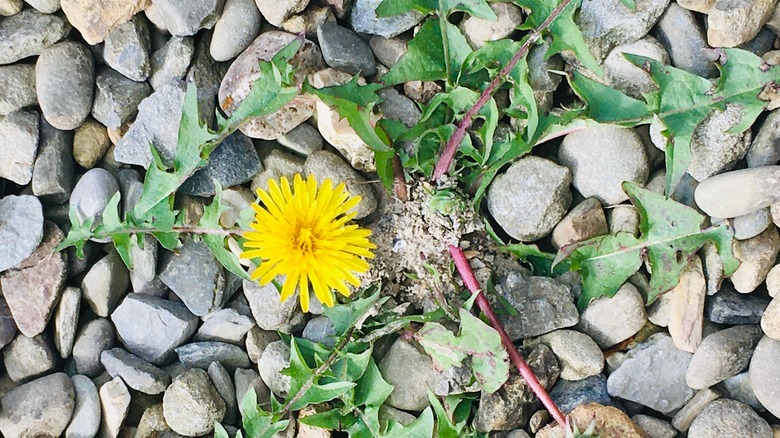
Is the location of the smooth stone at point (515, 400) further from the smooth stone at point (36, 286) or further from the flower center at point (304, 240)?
the smooth stone at point (36, 286)

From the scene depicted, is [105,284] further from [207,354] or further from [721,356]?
[721,356]

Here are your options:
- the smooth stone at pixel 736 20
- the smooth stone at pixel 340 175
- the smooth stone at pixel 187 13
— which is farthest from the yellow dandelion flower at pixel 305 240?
the smooth stone at pixel 736 20

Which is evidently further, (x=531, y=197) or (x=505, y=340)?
(x=531, y=197)

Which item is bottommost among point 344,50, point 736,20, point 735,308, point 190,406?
point 190,406

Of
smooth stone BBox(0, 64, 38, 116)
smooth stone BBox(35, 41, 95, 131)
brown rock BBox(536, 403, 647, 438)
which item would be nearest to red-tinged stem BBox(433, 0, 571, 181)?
brown rock BBox(536, 403, 647, 438)

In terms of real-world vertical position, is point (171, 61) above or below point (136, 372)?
above

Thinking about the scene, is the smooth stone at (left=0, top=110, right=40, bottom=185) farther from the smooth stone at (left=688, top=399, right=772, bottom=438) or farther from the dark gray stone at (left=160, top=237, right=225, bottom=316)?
the smooth stone at (left=688, top=399, right=772, bottom=438)

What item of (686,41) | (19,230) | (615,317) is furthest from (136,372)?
(686,41)

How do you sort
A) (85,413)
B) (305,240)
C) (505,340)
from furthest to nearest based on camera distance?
(85,413) < (505,340) < (305,240)
